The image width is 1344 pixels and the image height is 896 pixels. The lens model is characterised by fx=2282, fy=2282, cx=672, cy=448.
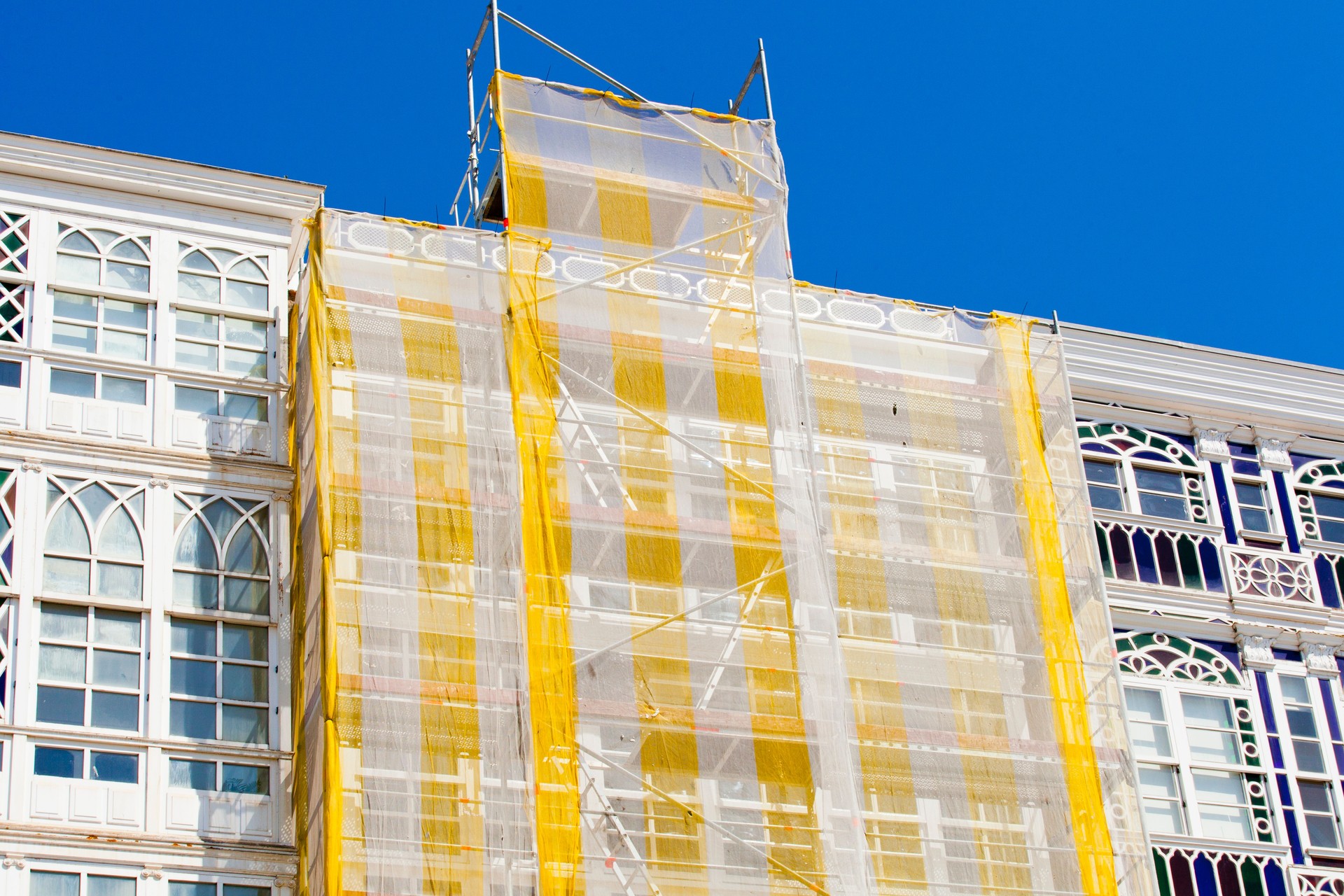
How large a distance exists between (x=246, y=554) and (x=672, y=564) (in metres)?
3.81

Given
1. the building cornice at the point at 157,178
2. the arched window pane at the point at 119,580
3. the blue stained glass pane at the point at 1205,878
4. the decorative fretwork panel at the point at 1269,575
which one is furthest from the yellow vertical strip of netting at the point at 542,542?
the decorative fretwork panel at the point at 1269,575

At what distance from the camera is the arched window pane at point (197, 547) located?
2000cm

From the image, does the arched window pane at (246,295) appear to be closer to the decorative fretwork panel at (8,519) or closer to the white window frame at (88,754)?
the decorative fretwork panel at (8,519)

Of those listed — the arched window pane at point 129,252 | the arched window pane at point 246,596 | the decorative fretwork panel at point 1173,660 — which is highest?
the arched window pane at point 129,252

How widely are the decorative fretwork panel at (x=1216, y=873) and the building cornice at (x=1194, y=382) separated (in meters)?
5.04

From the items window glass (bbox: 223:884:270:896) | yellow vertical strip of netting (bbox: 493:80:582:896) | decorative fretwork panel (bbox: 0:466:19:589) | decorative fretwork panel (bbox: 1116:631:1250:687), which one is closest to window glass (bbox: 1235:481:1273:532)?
decorative fretwork panel (bbox: 1116:631:1250:687)

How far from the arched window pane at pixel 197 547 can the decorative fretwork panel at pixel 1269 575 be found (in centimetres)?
1019

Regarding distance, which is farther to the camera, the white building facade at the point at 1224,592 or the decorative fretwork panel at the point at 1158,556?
the decorative fretwork panel at the point at 1158,556

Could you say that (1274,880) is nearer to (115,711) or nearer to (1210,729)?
(1210,729)

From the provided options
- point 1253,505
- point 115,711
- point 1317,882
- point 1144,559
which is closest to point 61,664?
point 115,711

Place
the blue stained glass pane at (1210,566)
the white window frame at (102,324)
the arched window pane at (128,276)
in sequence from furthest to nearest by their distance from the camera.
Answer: the blue stained glass pane at (1210,566) < the arched window pane at (128,276) < the white window frame at (102,324)

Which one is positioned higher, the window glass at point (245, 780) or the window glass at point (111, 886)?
the window glass at point (245, 780)

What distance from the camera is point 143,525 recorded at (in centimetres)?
2000

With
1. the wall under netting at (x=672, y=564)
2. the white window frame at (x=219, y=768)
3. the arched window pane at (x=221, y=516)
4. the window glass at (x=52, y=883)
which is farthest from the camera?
the arched window pane at (x=221, y=516)
